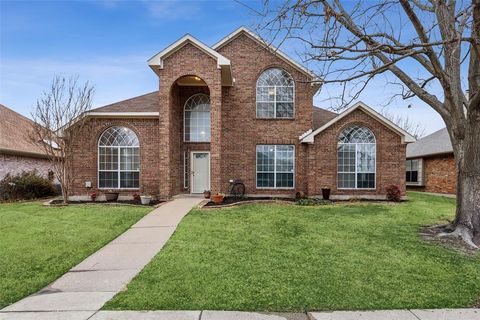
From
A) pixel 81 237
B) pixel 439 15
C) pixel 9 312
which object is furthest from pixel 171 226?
pixel 439 15

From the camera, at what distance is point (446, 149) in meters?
19.7

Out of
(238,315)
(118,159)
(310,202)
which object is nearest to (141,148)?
(118,159)

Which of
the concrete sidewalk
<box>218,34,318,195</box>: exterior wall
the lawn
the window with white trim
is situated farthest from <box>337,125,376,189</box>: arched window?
the concrete sidewalk

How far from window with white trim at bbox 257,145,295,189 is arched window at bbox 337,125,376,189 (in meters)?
2.47

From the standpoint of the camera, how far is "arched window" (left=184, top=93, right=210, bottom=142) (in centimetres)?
1603

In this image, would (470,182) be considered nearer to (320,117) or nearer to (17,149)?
(320,117)

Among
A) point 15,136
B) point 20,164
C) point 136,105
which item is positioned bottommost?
point 20,164

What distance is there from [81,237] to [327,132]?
11612mm

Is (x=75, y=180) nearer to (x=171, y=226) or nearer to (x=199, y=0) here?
(x=171, y=226)

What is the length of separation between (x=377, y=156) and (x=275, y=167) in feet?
16.4

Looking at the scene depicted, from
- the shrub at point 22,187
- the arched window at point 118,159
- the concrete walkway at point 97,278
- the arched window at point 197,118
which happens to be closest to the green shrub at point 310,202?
the arched window at point 197,118

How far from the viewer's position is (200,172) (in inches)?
635

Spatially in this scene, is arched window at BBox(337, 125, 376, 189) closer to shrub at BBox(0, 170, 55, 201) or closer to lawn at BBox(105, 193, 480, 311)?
lawn at BBox(105, 193, 480, 311)

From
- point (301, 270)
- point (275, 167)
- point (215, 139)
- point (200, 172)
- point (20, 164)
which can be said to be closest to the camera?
point (301, 270)
